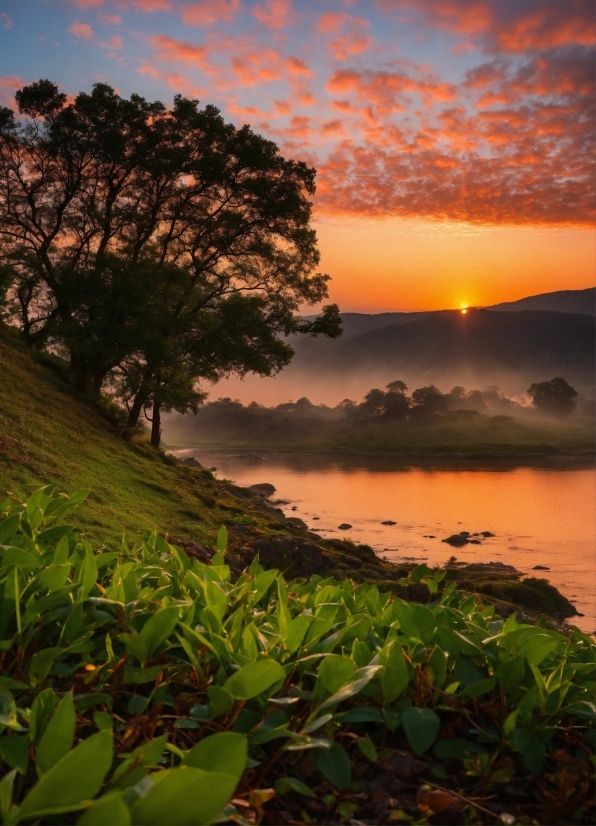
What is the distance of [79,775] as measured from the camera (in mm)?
1489

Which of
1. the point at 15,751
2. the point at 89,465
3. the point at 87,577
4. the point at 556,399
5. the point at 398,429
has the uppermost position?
the point at 556,399

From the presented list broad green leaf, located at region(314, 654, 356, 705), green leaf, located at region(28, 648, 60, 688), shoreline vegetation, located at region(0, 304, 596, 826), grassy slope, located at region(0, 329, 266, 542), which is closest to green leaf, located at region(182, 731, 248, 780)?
shoreline vegetation, located at region(0, 304, 596, 826)

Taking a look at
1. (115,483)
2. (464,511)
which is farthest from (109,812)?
(464,511)

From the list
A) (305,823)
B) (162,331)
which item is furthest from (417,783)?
(162,331)

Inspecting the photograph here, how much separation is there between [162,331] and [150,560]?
22.7 metres

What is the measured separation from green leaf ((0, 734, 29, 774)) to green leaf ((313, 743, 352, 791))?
0.82m

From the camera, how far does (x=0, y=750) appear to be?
6.06ft

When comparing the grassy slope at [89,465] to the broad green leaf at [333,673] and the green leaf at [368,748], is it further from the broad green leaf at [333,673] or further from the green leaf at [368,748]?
the green leaf at [368,748]

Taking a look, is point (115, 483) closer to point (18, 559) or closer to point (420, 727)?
point (18, 559)

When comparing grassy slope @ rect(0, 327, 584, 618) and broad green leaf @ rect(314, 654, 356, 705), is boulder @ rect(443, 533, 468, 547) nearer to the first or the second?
grassy slope @ rect(0, 327, 584, 618)

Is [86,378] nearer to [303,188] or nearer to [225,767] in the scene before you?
[303,188]

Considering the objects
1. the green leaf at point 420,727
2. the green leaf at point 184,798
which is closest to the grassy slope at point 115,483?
the green leaf at point 420,727

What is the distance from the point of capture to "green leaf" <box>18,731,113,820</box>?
148 centimetres

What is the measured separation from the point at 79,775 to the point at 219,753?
12.3 inches
